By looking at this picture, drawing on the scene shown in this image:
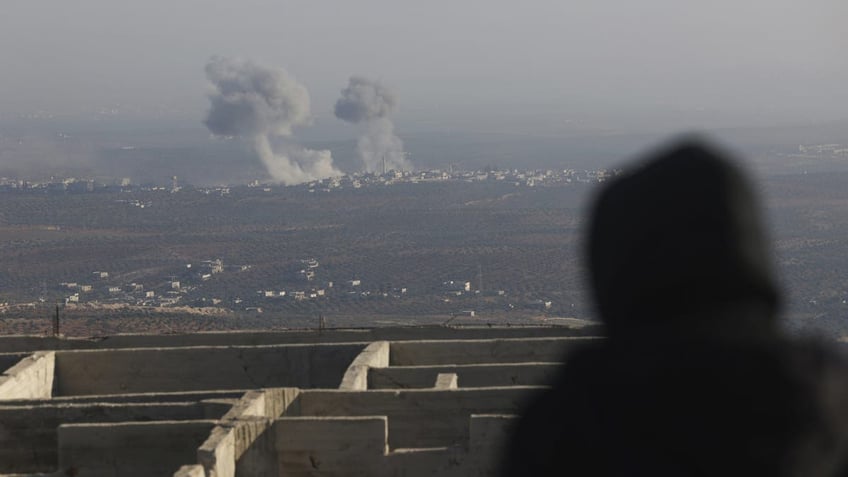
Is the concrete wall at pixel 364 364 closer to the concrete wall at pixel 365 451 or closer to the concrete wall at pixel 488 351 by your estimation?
the concrete wall at pixel 488 351

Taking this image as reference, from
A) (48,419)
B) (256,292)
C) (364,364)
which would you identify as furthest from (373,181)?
(48,419)

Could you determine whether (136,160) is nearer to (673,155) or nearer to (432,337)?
(432,337)

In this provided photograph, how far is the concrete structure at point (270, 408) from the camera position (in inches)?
430

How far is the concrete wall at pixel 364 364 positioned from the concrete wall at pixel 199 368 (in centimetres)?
25

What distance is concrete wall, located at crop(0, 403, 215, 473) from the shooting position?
38.9 feet

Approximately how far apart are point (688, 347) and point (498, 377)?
11666 mm

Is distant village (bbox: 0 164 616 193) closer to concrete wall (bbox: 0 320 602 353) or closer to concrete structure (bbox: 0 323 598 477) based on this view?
concrete wall (bbox: 0 320 602 353)

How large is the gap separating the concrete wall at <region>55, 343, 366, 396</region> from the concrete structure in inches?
0.5

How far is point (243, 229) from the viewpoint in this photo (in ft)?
272

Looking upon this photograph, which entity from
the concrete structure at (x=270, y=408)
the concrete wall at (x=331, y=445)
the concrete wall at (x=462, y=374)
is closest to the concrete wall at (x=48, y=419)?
the concrete structure at (x=270, y=408)

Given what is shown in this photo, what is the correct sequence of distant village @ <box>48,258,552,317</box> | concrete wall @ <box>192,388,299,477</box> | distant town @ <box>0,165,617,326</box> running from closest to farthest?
concrete wall @ <box>192,388,299,477</box>, distant town @ <box>0,165,617,326</box>, distant village @ <box>48,258,552,317</box>

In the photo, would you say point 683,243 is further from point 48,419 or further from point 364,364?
point 364,364

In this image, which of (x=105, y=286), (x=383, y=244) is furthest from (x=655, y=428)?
(x=383, y=244)

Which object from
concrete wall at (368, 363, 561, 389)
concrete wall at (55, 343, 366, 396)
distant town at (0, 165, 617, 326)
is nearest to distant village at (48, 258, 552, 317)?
distant town at (0, 165, 617, 326)
